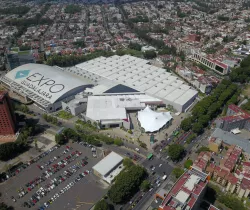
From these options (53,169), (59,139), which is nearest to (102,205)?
(53,169)

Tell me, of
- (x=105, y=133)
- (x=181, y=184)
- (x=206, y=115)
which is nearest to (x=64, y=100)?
(x=105, y=133)

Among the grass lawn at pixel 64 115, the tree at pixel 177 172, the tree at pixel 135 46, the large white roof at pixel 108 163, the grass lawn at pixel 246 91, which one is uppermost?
the tree at pixel 177 172

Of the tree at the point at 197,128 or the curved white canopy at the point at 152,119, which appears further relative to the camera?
the curved white canopy at the point at 152,119

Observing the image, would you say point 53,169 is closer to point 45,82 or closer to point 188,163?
point 188,163

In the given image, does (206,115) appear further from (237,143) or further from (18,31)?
(18,31)

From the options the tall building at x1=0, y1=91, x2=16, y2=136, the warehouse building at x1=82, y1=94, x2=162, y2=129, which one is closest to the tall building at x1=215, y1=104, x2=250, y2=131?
the warehouse building at x1=82, y1=94, x2=162, y2=129

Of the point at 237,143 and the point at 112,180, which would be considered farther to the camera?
the point at 237,143

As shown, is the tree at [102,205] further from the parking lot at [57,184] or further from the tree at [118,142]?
the tree at [118,142]

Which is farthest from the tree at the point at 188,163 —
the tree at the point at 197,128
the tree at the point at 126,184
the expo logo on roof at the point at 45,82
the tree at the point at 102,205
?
the expo logo on roof at the point at 45,82
